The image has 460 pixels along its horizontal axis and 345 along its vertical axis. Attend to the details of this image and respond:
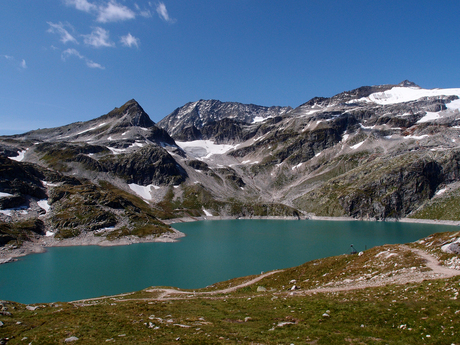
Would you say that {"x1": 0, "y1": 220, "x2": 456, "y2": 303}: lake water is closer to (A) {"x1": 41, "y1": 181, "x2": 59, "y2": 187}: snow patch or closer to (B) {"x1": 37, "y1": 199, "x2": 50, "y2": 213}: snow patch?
(B) {"x1": 37, "y1": 199, "x2": 50, "y2": 213}: snow patch

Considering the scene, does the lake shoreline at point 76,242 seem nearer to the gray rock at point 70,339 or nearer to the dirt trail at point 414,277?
the gray rock at point 70,339

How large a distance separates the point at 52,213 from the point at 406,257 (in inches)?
6082

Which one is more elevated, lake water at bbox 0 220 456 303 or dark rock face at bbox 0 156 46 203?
dark rock face at bbox 0 156 46 203

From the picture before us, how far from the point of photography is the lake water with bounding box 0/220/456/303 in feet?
204

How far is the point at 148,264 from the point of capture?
8431 centimetres

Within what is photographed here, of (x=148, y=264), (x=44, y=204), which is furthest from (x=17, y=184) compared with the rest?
(x=148, y=264)

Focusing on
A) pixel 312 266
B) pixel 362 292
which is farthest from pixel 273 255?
pixel 362 292

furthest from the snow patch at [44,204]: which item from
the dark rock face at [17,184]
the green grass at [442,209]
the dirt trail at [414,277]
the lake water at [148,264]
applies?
the green grass at [442,209]

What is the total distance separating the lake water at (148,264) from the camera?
6231cm

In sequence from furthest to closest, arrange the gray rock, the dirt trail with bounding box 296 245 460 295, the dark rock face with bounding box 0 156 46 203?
the dark rock face with bounding box 0 156 46 203
the dirt trail with bounding box 296 245 460 295
the gray rock

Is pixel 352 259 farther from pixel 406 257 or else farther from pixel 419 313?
pixel 419 313

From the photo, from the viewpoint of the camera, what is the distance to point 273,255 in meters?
88.6

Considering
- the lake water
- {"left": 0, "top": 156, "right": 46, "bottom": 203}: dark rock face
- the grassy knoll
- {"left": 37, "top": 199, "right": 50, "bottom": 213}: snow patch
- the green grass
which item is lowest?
the lake water

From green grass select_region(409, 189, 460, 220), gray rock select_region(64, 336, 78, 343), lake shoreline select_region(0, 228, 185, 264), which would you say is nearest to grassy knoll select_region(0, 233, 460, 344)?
gray rock select_region(64, 336, 78, 343)
